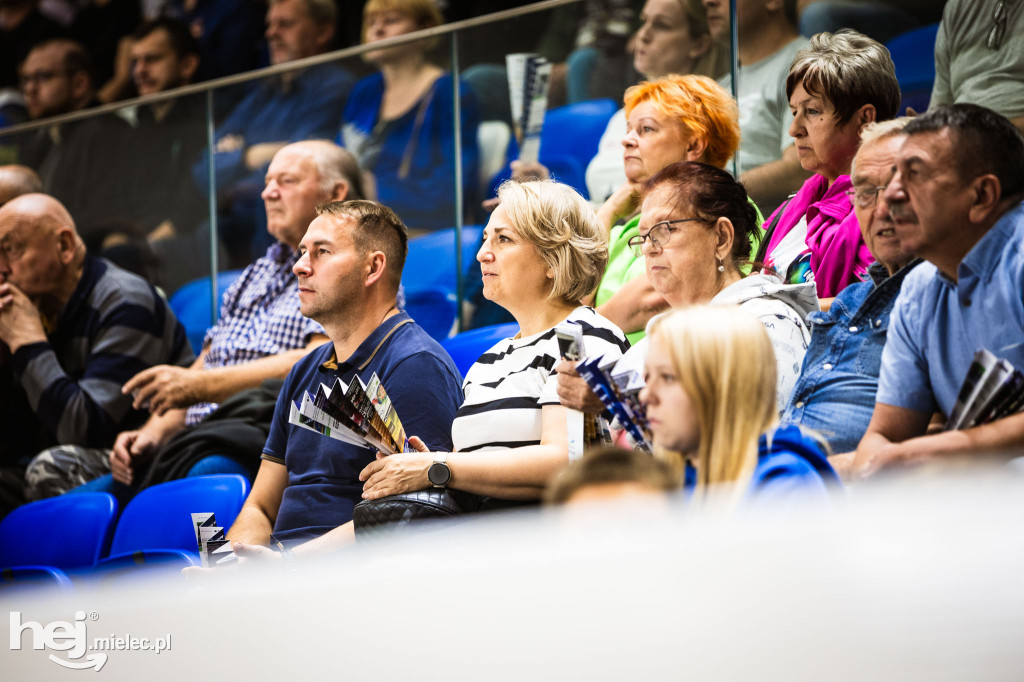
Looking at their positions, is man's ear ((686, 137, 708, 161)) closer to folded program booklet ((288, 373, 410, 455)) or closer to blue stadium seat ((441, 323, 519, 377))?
blue stadium seat ((441, 323, 519, 377))

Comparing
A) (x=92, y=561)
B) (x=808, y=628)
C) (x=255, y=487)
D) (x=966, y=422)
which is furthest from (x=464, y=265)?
(x=808, y=628)

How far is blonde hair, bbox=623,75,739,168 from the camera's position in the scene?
95.2 inches

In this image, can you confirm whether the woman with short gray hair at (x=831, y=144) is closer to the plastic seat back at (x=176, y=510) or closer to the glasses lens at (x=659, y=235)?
the glasses lens at (x=659, y=235)

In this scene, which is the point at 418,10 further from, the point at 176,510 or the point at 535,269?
the point at 176,510

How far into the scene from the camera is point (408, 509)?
6.07 ft

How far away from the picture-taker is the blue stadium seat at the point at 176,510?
2453 mm

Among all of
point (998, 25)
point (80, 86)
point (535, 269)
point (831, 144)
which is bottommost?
point (535, 269)

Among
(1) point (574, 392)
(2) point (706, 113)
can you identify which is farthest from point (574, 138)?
(1) point (574, 392)

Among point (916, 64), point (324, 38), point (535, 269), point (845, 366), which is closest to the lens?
point (845, 366)

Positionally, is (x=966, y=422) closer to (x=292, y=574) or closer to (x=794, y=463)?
(x=794, y=463)

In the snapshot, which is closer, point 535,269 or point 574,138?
point 535,269

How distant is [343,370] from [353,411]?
0.45 meters

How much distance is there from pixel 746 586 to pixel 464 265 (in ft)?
7.11

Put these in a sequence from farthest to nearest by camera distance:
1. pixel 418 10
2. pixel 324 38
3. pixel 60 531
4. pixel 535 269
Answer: pixel 324 38, pixel 418 10, pixel 60 531, pixel 535 269
